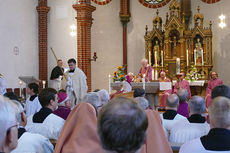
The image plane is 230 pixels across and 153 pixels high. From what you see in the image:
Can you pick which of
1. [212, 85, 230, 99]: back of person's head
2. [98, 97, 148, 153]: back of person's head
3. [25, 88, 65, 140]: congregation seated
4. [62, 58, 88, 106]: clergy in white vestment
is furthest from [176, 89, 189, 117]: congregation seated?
[98, 97, 148, 153]: back of person's head

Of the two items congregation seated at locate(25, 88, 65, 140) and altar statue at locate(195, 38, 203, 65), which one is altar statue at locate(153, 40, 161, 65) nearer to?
altar statue at locate(195, 38, 203, 65)

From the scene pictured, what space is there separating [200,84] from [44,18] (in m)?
7.77

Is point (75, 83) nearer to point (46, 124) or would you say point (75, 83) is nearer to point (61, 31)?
point (46, 124)

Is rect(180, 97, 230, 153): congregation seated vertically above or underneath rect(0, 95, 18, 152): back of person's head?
underneath

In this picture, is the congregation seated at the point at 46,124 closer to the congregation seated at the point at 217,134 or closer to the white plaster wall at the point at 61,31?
the congregation seated at the point at 217,134

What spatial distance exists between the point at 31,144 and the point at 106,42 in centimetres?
1429

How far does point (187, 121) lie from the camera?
14.6 feet

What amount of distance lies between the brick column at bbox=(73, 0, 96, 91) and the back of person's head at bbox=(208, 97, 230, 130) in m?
12.1

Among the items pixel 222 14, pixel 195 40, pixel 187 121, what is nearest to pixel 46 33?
pixel 195 40

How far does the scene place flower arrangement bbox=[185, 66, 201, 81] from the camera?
13.7 metres

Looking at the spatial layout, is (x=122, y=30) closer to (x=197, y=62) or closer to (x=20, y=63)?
(x=197, y=62)

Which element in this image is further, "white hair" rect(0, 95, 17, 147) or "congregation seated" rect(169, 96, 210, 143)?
"congregation seated" rect(169, 96, 210, 143)

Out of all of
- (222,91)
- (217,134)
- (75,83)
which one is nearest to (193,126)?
(222,91)

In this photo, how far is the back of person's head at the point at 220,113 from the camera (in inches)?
114
